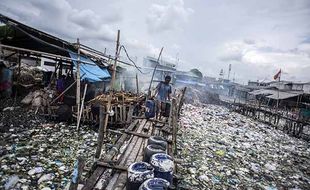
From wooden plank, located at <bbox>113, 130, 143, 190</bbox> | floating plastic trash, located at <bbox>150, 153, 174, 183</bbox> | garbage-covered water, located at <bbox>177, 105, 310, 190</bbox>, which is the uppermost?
floating plastic trash, located at <bbox>150, 153, 174, 183</bbox>

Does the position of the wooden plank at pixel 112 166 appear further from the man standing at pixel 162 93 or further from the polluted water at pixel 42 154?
the man standing at pixel 162 93

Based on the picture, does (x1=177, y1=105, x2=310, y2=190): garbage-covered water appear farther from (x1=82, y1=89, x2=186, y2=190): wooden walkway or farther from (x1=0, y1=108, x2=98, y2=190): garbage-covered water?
(x1=0, y1=108, x2=98, y2=190): garbage-covered water

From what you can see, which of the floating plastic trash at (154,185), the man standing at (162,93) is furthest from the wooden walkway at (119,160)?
the man standing at (162,93)

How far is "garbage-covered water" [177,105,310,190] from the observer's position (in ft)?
17.1

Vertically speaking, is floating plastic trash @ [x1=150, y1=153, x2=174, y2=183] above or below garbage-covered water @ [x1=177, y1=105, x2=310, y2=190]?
above

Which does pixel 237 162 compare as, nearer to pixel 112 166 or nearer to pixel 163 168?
pixel 163 168

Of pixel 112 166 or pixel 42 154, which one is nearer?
pixel 112 166

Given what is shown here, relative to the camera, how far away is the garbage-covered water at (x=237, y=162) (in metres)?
5.23

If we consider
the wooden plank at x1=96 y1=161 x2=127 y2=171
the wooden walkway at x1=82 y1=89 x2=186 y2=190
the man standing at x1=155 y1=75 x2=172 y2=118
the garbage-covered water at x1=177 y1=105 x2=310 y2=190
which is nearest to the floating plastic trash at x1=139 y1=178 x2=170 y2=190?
the wooden walkway at x1=82 y1=89 x2=186 y2=190

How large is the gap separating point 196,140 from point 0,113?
324 inches

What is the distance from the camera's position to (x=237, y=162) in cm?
657

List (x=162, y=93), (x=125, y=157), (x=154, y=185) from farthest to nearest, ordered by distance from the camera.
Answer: (x=162, y=93)
(x=125, y=157)
(x=154, y=185)

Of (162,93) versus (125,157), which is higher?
(162,93)

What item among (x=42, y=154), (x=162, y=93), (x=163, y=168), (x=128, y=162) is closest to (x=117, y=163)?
(x=128, y=162)
